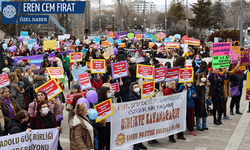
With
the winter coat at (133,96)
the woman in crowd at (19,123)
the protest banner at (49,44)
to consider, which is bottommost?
the woman in crowd at (19,123)

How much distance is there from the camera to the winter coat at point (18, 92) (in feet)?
24.9

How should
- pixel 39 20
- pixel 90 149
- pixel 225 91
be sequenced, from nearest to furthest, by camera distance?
1. pixel 90 149
2. pixel 225 91
3. pixel 39 20

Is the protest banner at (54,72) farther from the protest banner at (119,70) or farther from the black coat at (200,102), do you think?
the black coat at (200,102)

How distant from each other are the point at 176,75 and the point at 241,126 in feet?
8.23

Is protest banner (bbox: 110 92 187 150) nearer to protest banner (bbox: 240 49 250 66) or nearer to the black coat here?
the black coat

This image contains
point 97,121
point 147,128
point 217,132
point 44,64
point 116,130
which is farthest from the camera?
point 44,64

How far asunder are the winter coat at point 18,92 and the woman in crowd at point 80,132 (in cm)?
336

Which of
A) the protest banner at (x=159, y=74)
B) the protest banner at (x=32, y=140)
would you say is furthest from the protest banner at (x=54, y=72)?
the protest banner at (x=32, y=140)

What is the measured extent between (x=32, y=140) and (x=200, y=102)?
4330 mm

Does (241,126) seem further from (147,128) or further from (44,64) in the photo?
(44,64)

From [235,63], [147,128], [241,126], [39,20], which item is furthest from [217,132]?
[39,20]

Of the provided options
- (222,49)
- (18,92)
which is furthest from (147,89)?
(222,49)

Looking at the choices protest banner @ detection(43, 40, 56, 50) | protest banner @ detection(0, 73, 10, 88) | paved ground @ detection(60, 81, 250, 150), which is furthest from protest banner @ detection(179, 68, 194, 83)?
protest banner @ detection(43, 40, 56, 50)

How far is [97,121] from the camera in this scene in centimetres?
541
